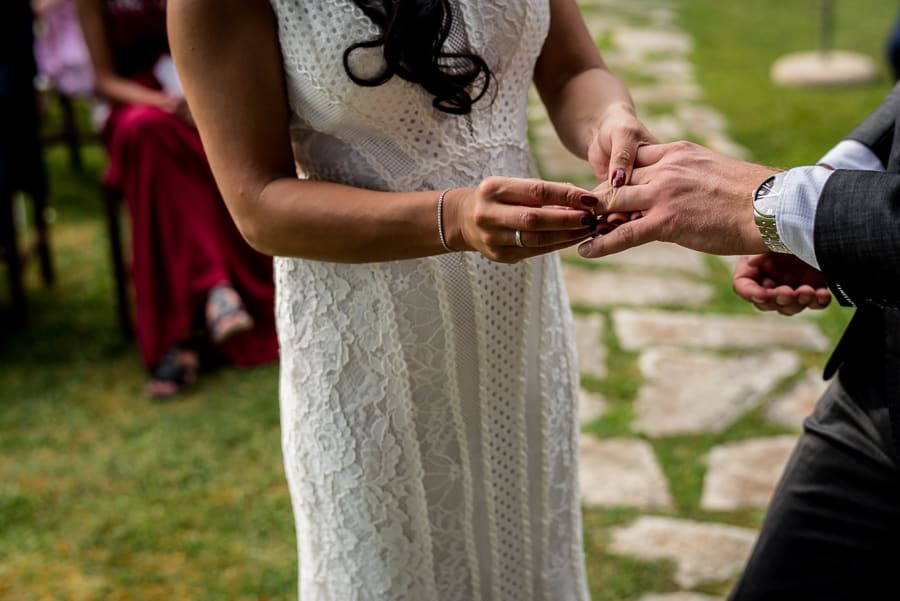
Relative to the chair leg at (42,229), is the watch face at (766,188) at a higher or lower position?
higher

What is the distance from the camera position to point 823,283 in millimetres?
2023

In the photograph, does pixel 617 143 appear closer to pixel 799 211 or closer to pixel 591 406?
pixel 799 211

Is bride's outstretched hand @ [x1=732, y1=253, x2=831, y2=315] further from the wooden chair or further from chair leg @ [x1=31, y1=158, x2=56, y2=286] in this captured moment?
chair leg @ [x1=31, y1=158, x2=56, y2=286]

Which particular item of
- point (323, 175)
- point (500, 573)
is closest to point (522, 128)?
point (323, 175)

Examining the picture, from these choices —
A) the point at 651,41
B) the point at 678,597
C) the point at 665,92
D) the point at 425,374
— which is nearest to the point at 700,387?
the point at 678,597

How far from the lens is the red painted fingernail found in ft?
5.12

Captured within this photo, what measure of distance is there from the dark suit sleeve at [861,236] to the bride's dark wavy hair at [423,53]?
1.83ft

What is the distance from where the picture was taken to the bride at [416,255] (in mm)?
1606

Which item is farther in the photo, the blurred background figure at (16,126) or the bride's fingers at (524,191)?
the blurred background figure at (16,126)

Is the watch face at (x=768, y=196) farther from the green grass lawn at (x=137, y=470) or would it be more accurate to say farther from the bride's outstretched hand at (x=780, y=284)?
the green grass lawn at (x=137, y=470)

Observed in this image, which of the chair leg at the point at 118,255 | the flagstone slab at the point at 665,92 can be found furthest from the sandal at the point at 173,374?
the flagstone slab at the point at 665,92

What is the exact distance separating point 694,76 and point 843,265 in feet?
23.1

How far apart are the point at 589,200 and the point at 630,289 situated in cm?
333

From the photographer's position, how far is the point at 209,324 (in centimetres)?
444
